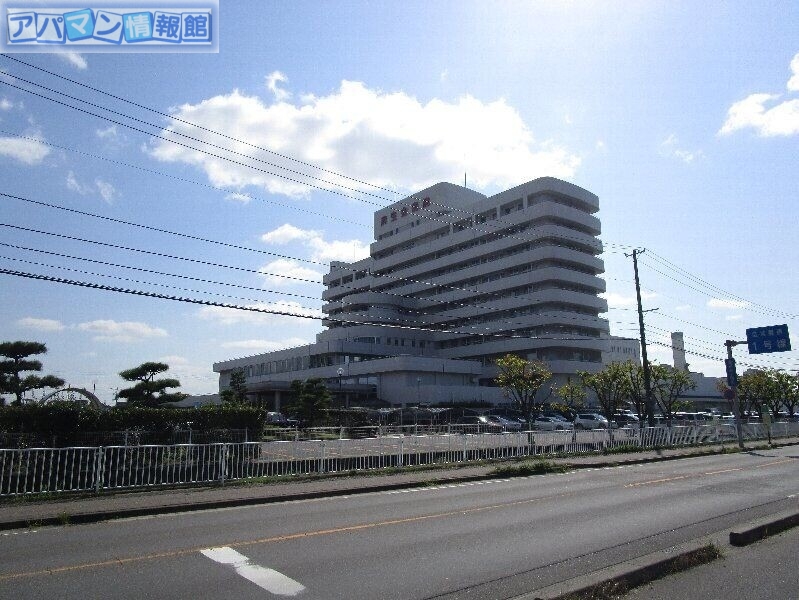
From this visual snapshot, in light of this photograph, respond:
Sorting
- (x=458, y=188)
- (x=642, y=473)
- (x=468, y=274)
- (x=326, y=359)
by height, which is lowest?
(x=642, y=473)

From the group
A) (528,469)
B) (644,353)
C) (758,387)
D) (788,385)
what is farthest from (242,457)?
(788,385)

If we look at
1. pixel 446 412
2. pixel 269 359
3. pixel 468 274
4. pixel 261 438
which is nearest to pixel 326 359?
pixel 269 359

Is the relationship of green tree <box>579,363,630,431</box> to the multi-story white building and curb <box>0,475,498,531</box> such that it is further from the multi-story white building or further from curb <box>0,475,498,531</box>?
curb <box>0,475,498,531</box>

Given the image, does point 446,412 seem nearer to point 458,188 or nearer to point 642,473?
point 642,473

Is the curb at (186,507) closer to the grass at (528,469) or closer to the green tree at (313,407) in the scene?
the grass at (528,469)

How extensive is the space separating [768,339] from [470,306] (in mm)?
56508

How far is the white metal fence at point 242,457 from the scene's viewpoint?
1343 centimetres

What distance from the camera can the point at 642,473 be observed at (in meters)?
18.6

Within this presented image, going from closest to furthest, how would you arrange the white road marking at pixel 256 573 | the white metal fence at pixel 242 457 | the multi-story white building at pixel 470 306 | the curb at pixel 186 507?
the white road marking at pixel 256 573 < the curb at pixel 186 507 < the white metal fence at pixel 242 457 < the multi-story white building at pixel 470 306

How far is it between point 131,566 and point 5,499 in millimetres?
7623

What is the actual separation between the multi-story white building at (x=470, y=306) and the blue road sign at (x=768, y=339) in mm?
32857

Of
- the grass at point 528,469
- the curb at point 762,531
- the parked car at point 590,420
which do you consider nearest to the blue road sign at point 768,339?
the parked car at point 590,420

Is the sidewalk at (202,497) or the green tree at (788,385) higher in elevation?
the green tree at (788,385)

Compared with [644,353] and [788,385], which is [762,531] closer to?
[644,353]
